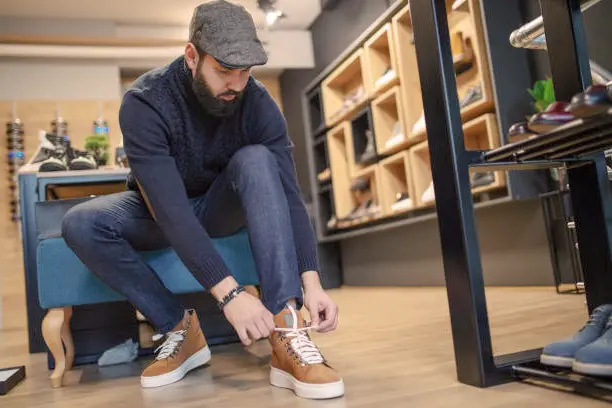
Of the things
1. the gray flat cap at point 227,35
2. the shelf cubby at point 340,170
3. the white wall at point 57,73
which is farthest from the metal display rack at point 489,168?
the white wall at point 57,73

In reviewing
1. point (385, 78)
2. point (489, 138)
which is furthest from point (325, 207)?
point (489, 138)

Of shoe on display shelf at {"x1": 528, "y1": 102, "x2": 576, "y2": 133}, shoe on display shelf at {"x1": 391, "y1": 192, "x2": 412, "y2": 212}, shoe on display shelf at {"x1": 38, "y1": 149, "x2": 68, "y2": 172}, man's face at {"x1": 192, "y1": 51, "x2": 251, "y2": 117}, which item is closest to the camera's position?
shoe on display shelf at {"x1": 528, "y1": 102, "x2": 576, "y2": 133}

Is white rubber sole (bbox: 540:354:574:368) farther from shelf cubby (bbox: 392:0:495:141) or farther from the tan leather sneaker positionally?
shelf cubby (bbox: 392:0:495:141)

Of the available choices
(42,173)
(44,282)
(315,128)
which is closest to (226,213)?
(44,282)

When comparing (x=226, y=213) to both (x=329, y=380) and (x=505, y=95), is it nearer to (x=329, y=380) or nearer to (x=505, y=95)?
(x=329, y=380)

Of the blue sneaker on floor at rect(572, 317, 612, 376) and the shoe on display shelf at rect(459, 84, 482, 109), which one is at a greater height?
the shoe on display shelf at rect(459, 84, 482, 109)

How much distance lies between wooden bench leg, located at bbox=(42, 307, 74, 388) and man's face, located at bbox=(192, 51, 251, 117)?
81cm

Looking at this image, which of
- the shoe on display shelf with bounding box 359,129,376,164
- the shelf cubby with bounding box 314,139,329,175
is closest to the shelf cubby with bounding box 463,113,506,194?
the shoe on display shelf with bounding box 359,129,376,164

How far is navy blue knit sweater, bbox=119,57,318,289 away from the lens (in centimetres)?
122

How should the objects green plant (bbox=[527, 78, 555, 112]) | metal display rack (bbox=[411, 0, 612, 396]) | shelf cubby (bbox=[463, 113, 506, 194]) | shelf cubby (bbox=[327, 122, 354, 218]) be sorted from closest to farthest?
metal display rack (bbox=[411, 0, 612, 396]) < green plant (bbox=[527, 78, 555, 112]) < shelf cubby (bbox=[463, 113, 506, 194]) < shelf cubby (bbox=[327, 122, 354, 218])

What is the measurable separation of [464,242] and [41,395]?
1.12 meters

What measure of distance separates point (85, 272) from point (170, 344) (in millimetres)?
430

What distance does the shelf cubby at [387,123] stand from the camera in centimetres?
393

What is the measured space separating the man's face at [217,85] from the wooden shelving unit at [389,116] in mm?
1608
